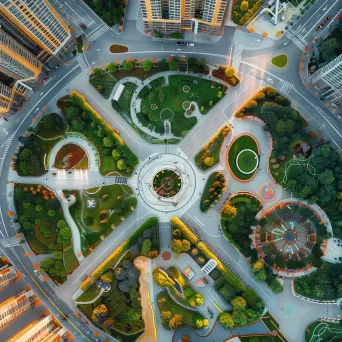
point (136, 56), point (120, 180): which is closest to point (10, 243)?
point (120, 180)

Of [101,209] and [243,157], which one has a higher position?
[101,209]

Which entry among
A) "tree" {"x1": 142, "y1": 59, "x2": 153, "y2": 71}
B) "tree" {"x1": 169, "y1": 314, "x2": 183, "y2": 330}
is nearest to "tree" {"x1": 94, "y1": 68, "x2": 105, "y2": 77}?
"tree" {"x1": 142, "y1": 59, "x2": 153, "y2": 71}

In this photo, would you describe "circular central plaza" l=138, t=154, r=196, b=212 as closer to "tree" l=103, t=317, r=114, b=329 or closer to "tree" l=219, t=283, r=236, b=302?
"tree" l=219, t=283, r=236, b=302

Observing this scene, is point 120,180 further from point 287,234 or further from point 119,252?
point 287,234

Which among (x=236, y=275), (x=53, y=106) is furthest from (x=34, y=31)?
(x=236, y=275)

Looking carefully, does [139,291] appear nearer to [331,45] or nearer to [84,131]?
[84,131]

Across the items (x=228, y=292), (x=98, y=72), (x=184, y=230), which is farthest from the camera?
(x=98, y=72)
